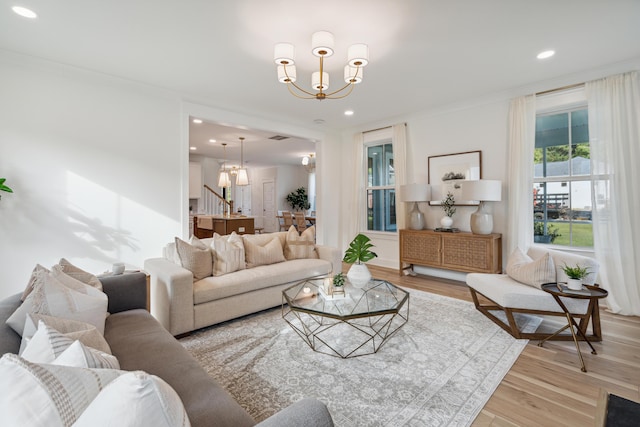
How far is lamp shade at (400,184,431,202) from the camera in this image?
470 centimetres

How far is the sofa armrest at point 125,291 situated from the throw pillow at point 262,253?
1.34 meters

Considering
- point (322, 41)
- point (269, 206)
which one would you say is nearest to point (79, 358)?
point (322, 41)

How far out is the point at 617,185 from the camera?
10.9ft

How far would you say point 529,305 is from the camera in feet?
8.46

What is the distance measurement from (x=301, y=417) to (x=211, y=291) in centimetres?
220

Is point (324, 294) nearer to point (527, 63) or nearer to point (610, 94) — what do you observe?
point (527, 63)

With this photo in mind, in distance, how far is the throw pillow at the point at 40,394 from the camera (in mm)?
640

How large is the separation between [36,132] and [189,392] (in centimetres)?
349

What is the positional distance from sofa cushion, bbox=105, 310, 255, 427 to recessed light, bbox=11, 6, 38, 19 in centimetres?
248

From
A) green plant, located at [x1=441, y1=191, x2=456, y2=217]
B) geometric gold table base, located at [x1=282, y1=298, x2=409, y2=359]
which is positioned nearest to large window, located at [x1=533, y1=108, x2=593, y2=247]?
green plant, located at [x1=441, y1=191, x2=456, y2=217]

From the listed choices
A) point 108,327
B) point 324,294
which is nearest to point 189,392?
point 108,327

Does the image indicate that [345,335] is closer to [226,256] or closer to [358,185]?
[226,256]

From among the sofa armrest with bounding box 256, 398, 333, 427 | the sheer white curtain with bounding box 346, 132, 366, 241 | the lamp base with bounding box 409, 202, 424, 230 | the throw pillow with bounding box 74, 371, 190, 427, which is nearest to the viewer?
the throw pillow with bounding box 74, 371, 190, 427

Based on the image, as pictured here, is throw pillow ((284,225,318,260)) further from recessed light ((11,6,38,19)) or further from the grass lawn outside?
the grass lawn outside
